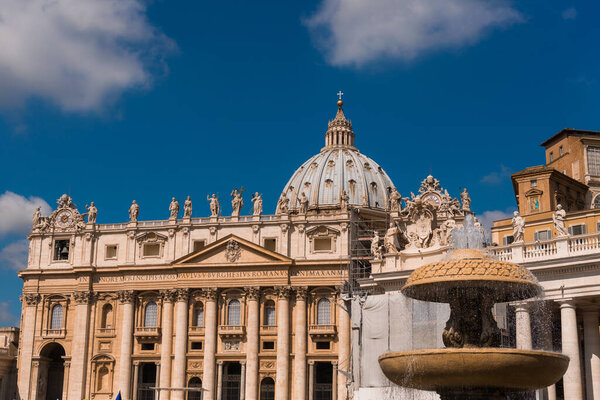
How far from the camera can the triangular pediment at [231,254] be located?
75812mm

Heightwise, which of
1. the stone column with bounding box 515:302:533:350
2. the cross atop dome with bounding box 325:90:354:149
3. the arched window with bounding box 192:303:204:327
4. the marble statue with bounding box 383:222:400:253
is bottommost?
the stone column with bounding box 515:302:533:350

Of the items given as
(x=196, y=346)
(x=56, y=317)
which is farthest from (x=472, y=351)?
(x=56, y=317)

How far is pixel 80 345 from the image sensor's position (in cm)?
7869

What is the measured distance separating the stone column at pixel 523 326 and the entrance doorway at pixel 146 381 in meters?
50.7

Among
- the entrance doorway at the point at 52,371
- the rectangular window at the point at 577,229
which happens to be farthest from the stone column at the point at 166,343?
the rectangular window at the point at 577,229

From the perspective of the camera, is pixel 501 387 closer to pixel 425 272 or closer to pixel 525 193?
pixel 425 272

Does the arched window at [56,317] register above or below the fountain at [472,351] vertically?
above

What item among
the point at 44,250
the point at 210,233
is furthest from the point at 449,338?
the point at 44,250

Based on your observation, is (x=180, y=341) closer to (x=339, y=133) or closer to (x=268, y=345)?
(x=268, y=345)

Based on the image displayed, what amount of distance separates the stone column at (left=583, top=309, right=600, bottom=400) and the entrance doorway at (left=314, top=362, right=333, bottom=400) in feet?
140

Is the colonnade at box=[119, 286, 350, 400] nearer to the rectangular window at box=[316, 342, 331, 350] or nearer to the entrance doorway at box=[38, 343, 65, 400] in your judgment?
the rectangular window at box=[316, 342, 331, 350]

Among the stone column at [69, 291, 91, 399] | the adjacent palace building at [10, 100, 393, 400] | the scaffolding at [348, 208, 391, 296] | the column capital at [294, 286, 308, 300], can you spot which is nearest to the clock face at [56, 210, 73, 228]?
the adjacent palace building at [10, 100, 393, 400]

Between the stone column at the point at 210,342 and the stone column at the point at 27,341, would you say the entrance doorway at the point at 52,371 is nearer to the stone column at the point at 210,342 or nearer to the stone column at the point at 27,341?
the stone column at the point at 27,341

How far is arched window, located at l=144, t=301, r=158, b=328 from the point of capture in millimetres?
78812
